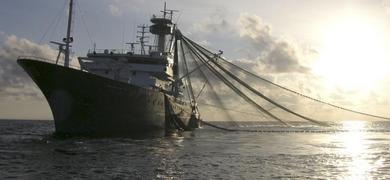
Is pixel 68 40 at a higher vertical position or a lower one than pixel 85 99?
higher

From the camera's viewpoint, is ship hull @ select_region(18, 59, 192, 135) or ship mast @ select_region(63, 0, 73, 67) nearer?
ship hull @ select_region(18, 59, 192, 135)

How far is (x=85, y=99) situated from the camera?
123ft

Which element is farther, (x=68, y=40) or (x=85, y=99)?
(x=85, y=99)

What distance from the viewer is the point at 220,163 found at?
85.5ft

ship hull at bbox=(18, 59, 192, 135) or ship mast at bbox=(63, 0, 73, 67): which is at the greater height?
ship mast at bbox=(63, 0, 73, 67)

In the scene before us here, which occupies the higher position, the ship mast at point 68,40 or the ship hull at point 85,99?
the ship mast at point 68,40

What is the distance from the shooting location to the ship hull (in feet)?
120

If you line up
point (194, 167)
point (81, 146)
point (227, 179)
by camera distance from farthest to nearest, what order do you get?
point (81, 146)
point (194, 167)
point (227, 179)

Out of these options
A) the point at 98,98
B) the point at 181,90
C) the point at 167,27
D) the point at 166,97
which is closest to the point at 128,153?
the point at 98,98

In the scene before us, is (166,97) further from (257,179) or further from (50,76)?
(257,179)

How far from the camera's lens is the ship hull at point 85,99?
3666 centimetres

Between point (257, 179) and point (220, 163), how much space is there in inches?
226

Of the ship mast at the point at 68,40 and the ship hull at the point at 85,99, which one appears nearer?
Answer: the ship hull at the point at 85,99

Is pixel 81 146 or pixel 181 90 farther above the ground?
pixel 181 90
